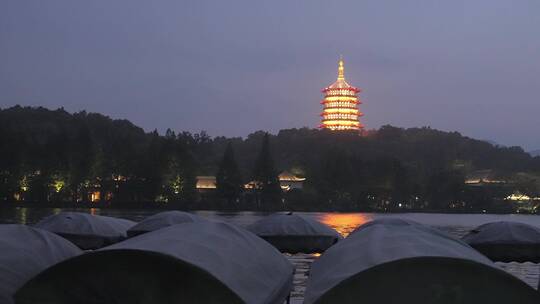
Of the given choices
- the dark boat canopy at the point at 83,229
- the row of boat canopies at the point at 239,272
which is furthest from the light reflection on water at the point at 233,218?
the row of boat canopies at the point at 239,272

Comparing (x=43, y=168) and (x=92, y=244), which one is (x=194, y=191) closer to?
(x=43, y=168)

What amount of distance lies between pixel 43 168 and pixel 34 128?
84.3ft

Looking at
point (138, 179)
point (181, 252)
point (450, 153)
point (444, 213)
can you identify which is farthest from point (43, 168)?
point (450, 153)

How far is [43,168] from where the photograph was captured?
263ft

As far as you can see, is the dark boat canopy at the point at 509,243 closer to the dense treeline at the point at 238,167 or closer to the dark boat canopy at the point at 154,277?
the dark boat canopy at the point at 154,277

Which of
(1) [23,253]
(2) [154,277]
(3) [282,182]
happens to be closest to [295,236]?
(1) [23,253]

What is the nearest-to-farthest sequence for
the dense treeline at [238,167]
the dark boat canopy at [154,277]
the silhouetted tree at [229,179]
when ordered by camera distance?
the dark boat canopy at [154,277] < the dense treeline at [238,167] < the silhouetted tree at [229,179]

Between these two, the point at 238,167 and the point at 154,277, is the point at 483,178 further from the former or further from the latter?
the point at 154,277

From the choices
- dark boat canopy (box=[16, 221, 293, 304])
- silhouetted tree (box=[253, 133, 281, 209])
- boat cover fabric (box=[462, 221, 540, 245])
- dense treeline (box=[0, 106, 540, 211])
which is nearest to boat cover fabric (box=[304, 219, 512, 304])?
dark boat canopy (box=[16, 221, 293, 304])

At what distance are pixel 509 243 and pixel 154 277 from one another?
10.9 metres

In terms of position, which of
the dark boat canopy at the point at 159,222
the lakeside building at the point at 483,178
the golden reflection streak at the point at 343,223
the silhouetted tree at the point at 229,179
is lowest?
the golden reflection streak at the point at 343,223

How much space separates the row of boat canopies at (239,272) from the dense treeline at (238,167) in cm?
7428

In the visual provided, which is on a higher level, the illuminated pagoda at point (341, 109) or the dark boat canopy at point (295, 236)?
the illuminated pagoda at point (341, 109)

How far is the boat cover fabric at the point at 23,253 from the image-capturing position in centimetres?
779
